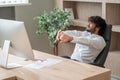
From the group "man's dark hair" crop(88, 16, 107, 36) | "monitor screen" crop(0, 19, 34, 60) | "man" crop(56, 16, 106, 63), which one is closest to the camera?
"monitor screen" crop(0, 19, 34, 60)

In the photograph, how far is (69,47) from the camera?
5016 mm

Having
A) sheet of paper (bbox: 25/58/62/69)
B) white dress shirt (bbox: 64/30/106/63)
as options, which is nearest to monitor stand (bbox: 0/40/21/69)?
sheet of paper (bbox: 25/58/62/69)

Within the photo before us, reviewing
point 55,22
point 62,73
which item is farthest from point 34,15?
point 62,73

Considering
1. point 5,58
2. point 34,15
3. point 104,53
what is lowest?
point 104,53

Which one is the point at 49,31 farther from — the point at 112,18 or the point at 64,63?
the point at 64,63

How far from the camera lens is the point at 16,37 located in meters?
2.18

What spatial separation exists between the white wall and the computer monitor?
8.27 feet

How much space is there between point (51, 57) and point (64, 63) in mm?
258

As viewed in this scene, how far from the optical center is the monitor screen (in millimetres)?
2147

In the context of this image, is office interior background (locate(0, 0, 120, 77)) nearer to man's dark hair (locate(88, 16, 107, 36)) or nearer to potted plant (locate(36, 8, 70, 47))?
potted plant (locate(36, 8, 70, 47))

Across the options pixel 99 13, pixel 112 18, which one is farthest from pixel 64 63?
pixel 99 13

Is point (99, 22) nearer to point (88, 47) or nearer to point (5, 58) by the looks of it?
point (88, 47)

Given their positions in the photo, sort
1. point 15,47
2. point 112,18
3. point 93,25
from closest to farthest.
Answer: point 15,47, point 93,25, point 112,18

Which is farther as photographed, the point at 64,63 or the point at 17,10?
the point at 17,10
